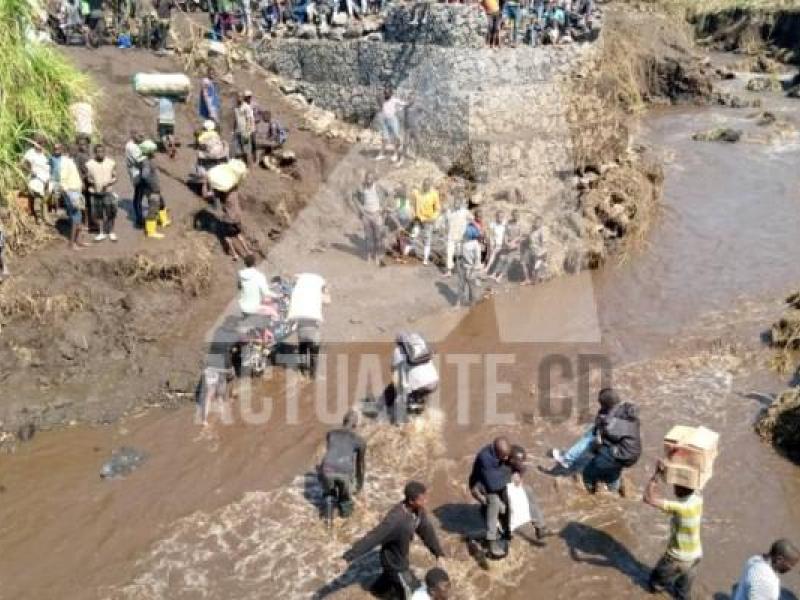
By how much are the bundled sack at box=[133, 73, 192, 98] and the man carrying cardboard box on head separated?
13.5 meters

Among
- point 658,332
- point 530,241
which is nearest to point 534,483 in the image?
point 658,332

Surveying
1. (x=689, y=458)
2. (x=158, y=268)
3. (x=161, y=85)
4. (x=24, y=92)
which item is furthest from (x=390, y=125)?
(x=689, y=458)

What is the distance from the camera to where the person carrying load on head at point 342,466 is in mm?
8203

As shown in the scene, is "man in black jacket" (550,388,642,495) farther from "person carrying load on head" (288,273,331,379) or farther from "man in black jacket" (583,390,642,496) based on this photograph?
"person carrying load on head" (288,273,331,379)

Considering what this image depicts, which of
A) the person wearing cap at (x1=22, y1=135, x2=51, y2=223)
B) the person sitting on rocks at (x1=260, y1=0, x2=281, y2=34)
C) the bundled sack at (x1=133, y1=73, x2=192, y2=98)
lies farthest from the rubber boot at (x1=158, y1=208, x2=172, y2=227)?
the person sitting on rocks at (x1=260, y1=0, x2=281, y2=34)

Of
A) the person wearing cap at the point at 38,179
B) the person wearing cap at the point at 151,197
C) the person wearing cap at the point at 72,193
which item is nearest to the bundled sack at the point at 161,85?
the person wearing cap at the point at 151,197

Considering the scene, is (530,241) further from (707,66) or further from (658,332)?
(707,66)

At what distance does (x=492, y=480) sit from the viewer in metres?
7.60

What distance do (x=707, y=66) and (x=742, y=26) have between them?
26.8ft

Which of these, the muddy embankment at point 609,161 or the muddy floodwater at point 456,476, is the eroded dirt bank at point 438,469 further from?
the muddy embankment at point 609,161

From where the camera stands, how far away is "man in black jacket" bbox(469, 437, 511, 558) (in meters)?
7.60

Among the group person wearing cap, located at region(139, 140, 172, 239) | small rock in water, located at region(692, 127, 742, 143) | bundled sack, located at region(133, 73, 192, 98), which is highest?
bundled sack, located at region(133, 73, 192, 98)

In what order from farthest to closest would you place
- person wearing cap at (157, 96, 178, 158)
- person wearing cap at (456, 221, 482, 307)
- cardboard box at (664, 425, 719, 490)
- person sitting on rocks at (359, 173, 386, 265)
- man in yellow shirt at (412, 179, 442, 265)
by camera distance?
person wearing cap at (157, 96, 178, 158) < man in yellow shirt at (412, 179, 442, 265) < person sitting on rocks at (359, 173, 386, 265) < person wearing cap at (456, 221, 482, 307) < cardboard box at (664, 425, 719, 490)

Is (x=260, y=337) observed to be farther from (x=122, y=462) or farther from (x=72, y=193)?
(x=72, y=193)
